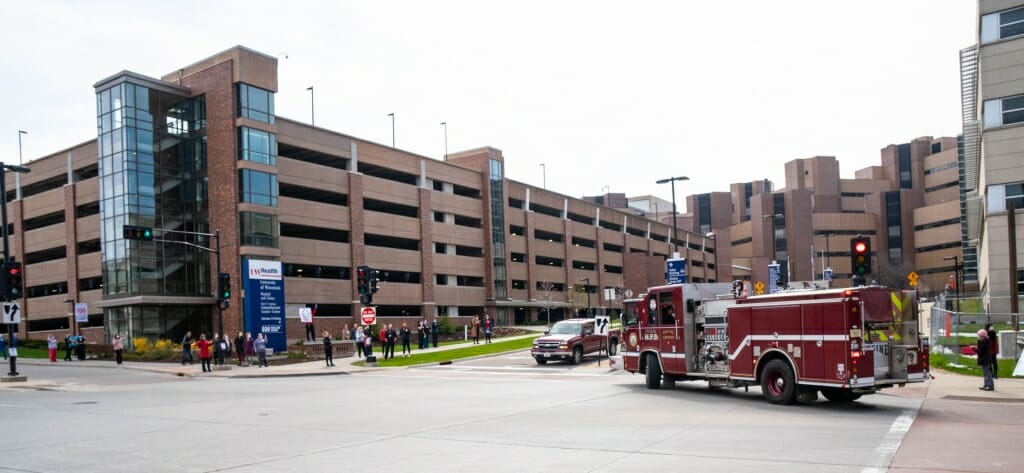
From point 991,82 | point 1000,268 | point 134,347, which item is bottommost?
point 134,347

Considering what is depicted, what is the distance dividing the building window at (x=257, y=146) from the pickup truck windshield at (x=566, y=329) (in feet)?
91.9

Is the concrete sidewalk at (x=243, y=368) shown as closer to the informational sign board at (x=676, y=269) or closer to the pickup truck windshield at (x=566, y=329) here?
the pickup truck windshield at (x=566, y=329)

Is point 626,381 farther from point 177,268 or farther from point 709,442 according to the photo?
point 177,268

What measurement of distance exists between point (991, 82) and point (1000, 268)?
956 cm

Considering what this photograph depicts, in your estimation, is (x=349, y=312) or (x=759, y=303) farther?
(x=349, y=312)

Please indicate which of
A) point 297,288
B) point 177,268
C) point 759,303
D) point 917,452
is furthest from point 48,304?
point 917,452

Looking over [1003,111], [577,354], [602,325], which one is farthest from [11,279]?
[1003,111]

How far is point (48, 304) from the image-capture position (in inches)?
2675

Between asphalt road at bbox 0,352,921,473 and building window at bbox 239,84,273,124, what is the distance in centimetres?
3209

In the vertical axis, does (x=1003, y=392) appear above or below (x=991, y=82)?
below

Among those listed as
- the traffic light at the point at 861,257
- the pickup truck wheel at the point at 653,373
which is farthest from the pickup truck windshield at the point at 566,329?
the traffic light at the point at 861,257

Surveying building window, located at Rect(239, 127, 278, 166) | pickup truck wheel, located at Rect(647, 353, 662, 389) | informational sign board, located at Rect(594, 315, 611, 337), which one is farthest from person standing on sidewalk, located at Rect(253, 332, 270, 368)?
pickup truck wheel, located at Rect(647, 353, 662, 389)

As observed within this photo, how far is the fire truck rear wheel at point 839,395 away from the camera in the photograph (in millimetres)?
18172

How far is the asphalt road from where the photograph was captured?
437 inches
